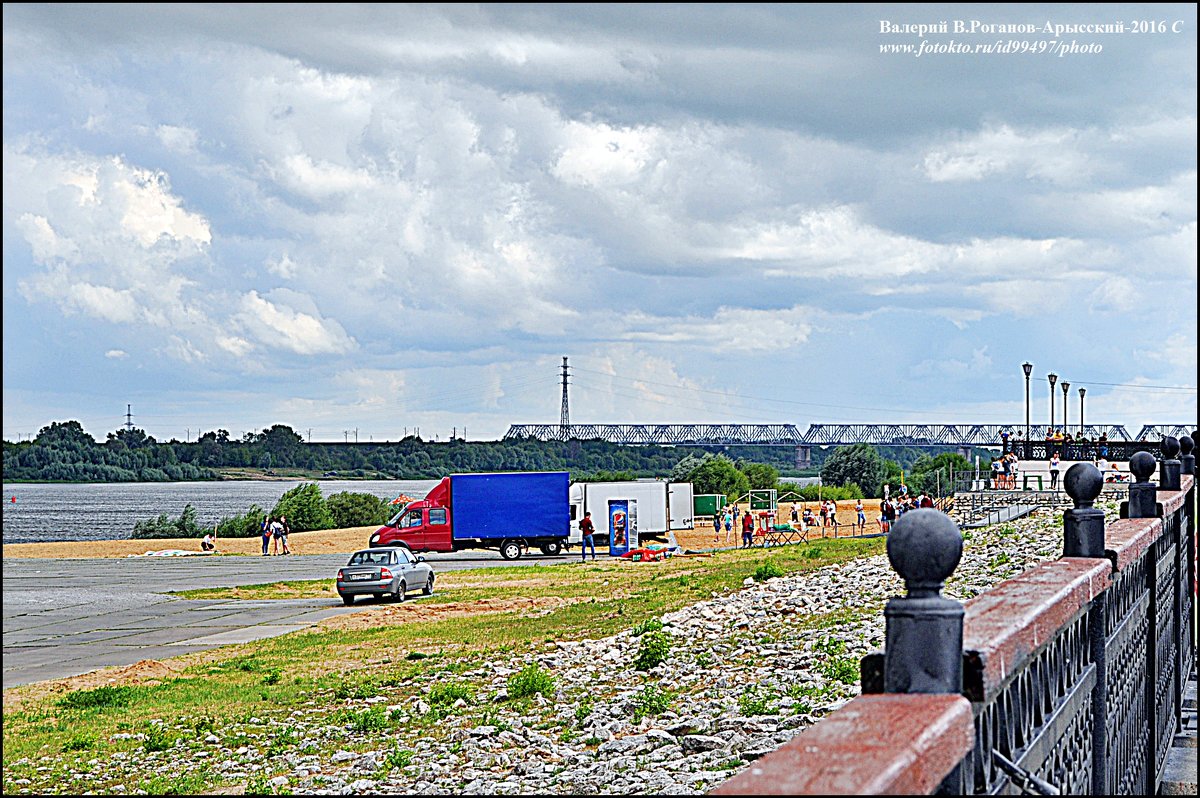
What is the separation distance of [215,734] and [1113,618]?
11.8 m

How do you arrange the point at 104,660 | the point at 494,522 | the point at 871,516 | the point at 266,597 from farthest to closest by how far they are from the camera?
the point at 871,516 < the point at 494,522 < the point at 266,597 < the point at 104,660

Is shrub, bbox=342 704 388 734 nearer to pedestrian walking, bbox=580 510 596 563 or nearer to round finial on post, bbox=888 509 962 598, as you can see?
round finial on post, bbox=888 509 962 598

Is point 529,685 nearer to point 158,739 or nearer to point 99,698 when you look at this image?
point 158,739

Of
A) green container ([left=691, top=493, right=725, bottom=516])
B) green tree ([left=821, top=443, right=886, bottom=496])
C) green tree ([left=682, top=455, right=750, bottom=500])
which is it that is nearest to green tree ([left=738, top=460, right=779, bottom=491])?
green tree ([left=682, top=455, right=750, bottom=500])

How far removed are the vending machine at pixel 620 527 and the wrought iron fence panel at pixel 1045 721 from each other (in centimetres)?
4516

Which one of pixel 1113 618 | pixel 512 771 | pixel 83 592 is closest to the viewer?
pixel 1113 618

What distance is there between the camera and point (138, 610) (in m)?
32.8

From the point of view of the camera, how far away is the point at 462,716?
558 inches

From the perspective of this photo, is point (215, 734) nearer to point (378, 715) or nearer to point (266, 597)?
point (378, 715)

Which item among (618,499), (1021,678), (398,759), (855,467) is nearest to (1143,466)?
(1021,678)

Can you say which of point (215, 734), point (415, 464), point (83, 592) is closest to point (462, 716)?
point (215, 734)

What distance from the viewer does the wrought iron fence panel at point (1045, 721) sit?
2627 millimetres

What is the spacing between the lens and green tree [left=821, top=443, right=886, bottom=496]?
4813 inches

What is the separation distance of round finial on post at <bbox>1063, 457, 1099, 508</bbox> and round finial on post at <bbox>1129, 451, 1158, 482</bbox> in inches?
60.3
